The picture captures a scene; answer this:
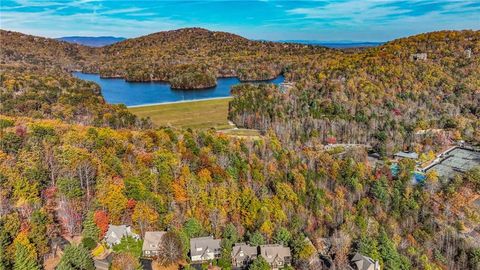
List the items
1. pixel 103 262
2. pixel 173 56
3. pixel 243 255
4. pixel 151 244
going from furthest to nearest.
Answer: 1. pixel 173 56
2. pixel 243 255
3. pixel 151 244
4. pixel 103 262

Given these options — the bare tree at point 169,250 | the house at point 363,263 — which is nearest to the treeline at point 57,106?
the bare tree at point 169,250

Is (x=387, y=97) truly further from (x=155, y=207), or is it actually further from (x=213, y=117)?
(x=155, y=207)

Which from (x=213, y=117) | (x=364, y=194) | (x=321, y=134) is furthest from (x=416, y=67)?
(x=364, y=194)

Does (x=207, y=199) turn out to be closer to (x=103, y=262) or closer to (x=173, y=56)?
(x=103, y=262)

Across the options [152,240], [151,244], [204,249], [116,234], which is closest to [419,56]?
[204,249]

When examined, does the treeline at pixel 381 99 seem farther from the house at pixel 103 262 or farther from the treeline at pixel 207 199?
the house at pixel 103 262
